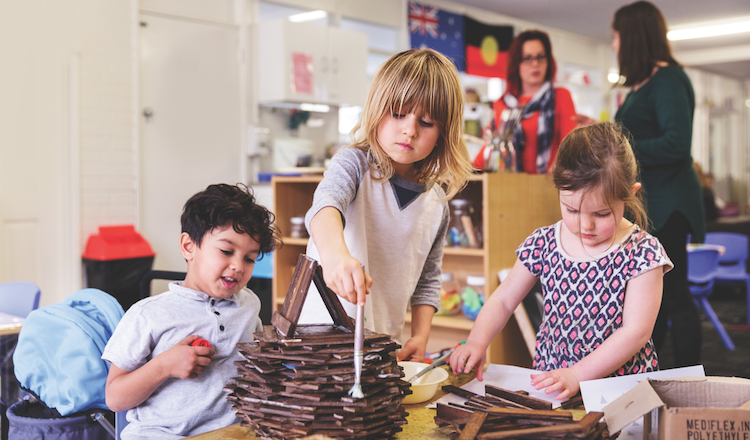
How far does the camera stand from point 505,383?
1230 mm

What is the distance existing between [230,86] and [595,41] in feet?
18.7

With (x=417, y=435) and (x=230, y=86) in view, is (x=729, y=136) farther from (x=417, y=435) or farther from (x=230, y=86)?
(x=417, y=435)

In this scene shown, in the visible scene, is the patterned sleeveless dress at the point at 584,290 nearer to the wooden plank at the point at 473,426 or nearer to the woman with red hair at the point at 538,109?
the wooden plank at the point at 473,426

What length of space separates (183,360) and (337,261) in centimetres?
39

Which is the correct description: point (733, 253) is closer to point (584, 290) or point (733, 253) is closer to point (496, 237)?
point (496, 237)

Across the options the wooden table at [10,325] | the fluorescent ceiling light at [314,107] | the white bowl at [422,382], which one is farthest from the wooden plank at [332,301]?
the fluorescent ceiling light at [314,107]

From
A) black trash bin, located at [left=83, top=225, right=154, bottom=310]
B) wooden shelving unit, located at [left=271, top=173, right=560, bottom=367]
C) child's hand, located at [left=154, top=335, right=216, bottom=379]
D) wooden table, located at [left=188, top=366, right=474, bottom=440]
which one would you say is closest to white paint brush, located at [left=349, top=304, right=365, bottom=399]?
wooden table, located at [left=188, top=366, right=474, bottom=440]

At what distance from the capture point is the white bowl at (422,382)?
1.13m

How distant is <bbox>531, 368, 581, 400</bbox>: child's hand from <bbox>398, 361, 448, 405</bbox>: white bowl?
7.2 inches

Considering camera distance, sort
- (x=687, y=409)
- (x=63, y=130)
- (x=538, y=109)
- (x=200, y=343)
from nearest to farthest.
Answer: (x=687, y=409) < (x=200, y=343) < (x=538, y=109) < (x=63, y=130)

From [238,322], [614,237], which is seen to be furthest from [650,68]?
[238,322]

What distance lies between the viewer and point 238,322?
4.31ft

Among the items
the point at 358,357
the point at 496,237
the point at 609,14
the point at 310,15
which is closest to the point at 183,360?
the point at 358,357

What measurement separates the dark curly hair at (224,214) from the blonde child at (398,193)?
0.43 ft
